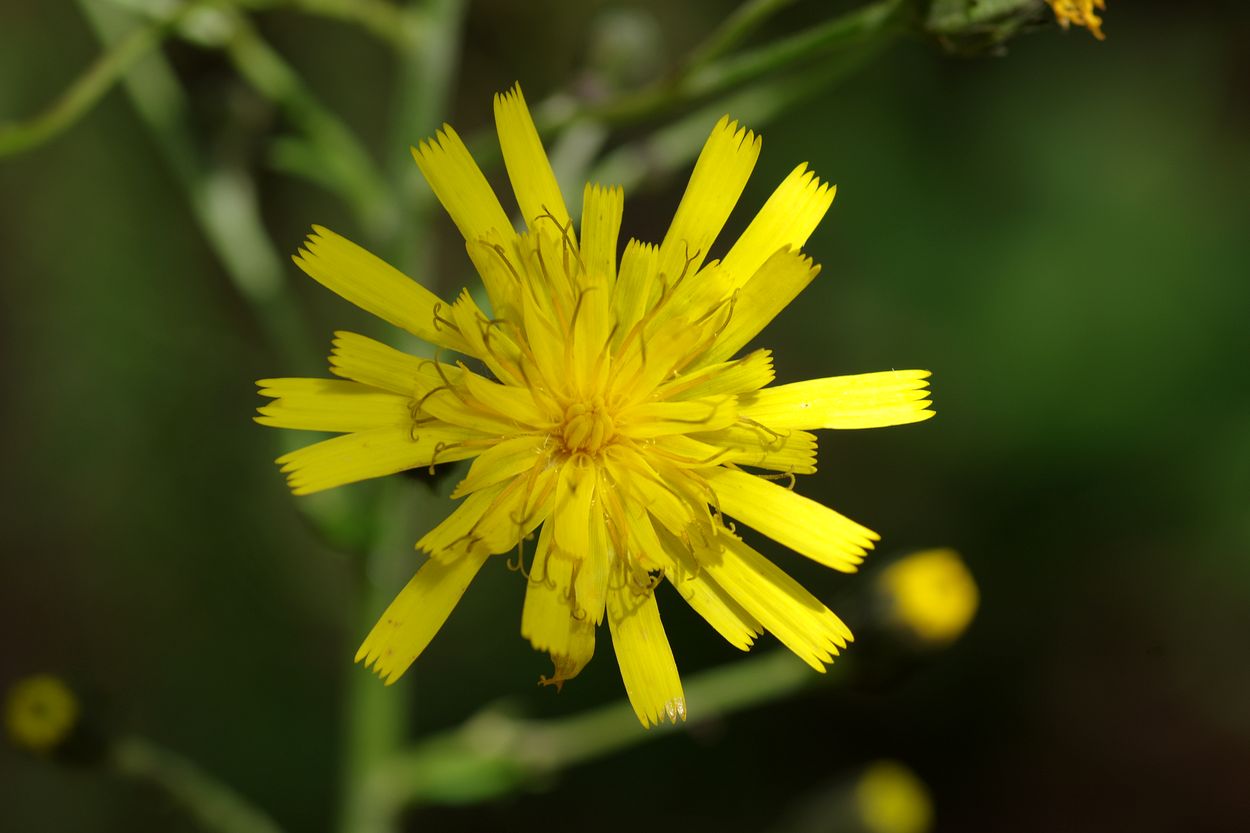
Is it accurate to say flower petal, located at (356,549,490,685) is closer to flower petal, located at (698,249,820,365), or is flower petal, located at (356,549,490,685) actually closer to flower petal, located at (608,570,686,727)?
flower petal, located at (608,570,686,727)

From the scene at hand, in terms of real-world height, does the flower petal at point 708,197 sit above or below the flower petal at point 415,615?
above

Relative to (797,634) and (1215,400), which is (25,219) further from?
(1215,400)

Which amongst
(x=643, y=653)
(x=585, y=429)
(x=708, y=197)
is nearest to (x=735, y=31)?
(x=708, y=197)

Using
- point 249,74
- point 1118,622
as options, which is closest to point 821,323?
point 1118,622

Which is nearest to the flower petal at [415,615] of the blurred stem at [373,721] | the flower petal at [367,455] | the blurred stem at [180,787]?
the flower petal at [367,455]

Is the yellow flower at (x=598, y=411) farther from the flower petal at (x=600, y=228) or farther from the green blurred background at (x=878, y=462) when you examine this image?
the green blurred background at (x=878, y=462)

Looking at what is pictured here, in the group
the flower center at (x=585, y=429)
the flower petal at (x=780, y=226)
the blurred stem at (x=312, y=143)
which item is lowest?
the flower center at (x=585, y=429)

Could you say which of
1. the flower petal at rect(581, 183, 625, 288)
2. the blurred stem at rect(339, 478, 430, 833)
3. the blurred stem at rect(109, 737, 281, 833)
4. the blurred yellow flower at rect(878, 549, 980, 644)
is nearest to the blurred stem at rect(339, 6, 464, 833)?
the blurred stem at rect(339, 478, 430, 833)
